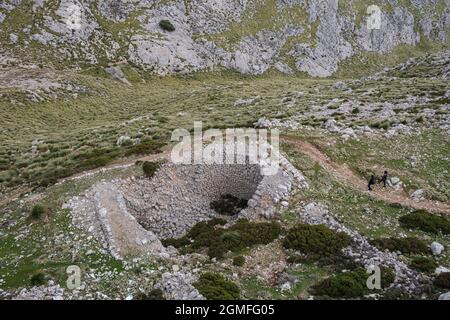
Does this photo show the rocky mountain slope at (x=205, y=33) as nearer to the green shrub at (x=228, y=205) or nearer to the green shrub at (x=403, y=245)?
the green shrub at (x=228, y=205)

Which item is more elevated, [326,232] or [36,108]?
[36,108]

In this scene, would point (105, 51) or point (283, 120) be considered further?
point (105, 51)

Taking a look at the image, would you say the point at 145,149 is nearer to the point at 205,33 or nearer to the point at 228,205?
the point at 228,205

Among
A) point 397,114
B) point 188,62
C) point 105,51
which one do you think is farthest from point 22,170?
point 188,62

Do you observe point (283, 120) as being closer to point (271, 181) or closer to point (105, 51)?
point (271, 181)

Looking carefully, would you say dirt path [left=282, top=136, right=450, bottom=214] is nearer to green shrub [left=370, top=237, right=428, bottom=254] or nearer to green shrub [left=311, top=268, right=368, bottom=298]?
green shrub [left=370, top=237, right=428, bottom=254]
